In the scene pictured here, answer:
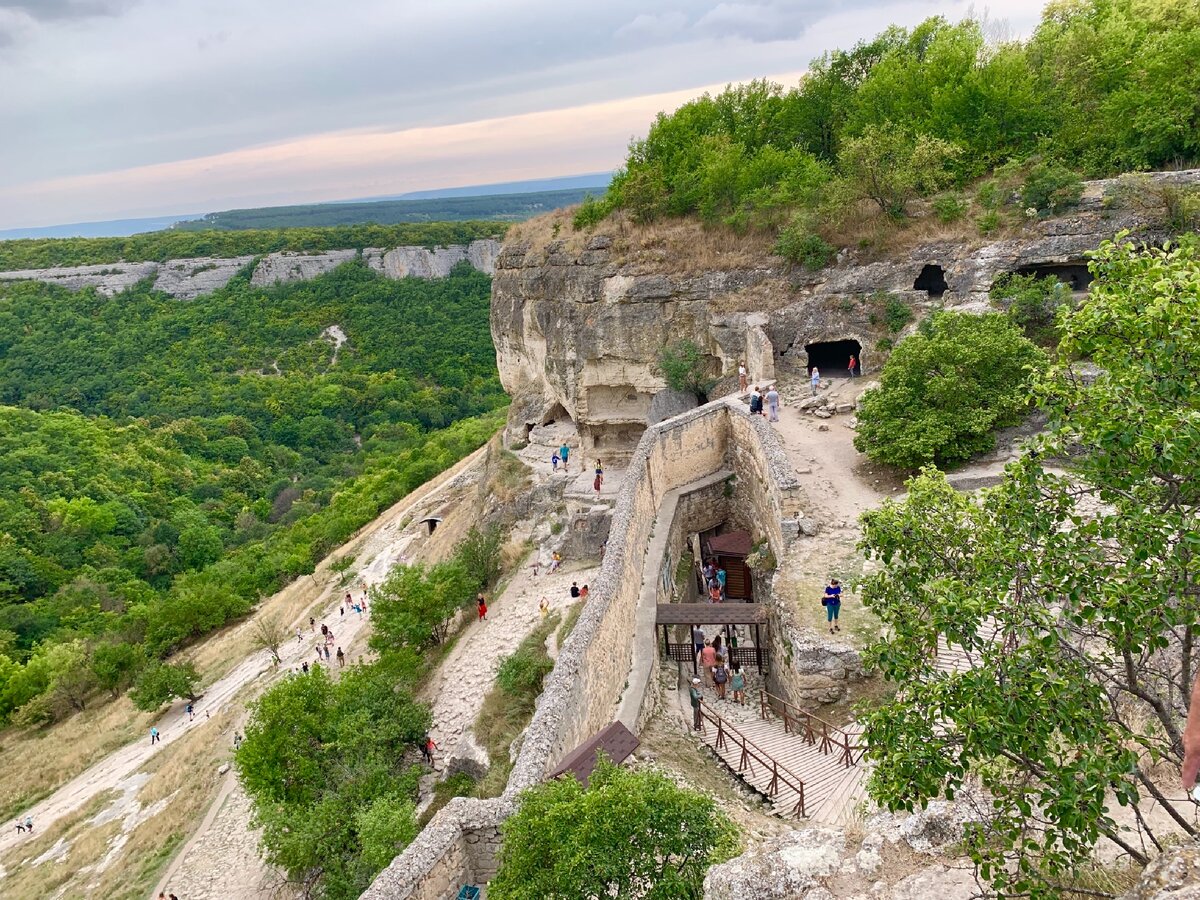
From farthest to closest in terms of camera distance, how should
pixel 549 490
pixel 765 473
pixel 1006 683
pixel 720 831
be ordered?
pixel 549 490 < pixel 765 473 < pixel 720 831 < pixel 1006 683

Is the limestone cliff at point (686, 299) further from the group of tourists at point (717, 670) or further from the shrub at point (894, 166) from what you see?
the group of tourists at point (717, 670)

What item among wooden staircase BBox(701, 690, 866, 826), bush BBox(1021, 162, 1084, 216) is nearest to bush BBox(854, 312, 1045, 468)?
wooden staircase BBox(701, 690, 866, 826)

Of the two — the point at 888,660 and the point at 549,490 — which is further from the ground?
the point at 888,660

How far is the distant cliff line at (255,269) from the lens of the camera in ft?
246

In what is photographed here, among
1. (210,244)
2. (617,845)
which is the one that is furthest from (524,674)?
(210,244)

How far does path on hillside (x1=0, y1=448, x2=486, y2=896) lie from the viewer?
20688 mm

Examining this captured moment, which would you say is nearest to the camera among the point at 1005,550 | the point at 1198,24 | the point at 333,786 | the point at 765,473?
the point at 1005,550

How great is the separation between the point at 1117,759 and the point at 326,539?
3820 centimetres

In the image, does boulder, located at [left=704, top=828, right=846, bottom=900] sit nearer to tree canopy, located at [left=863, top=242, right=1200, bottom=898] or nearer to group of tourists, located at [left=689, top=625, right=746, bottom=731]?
tree canopy, located at [left=863, top=242, right=1200, bottom=898]

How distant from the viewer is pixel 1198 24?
20.6 m

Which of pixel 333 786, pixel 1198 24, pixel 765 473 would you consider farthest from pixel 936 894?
pixel 1198 24

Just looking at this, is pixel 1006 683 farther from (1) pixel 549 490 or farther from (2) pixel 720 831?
(1) pixel 549 490

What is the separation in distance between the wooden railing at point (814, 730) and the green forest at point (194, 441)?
27.4m

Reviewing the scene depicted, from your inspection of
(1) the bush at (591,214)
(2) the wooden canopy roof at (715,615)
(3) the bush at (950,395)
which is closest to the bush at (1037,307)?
(3) the bush at (950,395)
